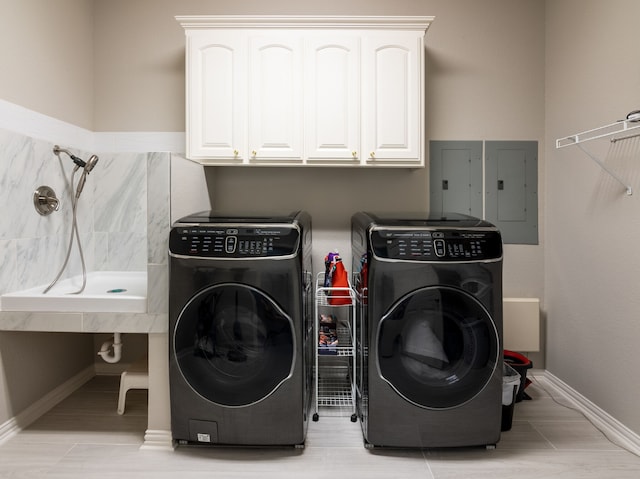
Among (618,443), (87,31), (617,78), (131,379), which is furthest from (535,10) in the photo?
(131,379)

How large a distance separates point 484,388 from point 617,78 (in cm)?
162

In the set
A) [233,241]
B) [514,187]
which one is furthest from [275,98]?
[514,187]

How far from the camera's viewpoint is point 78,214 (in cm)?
241

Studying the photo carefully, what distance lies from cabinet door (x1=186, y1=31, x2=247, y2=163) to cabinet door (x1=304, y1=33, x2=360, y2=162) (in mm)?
385

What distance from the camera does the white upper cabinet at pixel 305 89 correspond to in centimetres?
223

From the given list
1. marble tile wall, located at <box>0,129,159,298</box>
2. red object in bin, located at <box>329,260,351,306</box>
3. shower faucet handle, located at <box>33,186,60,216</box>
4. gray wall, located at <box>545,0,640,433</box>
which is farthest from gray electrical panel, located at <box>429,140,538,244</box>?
shower faucet handle, located at <box>33,186,60,216</box>

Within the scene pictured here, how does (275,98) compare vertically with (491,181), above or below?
above

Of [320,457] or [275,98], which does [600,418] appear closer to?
[320,457]

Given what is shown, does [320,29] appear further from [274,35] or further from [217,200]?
[217,200]

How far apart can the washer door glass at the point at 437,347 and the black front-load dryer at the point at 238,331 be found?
15.8 inches

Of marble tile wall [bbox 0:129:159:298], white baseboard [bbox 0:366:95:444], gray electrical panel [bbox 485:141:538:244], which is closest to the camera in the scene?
marble tile wall [bbox 0:129:159:298]

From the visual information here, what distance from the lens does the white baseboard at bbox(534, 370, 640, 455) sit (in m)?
1.82

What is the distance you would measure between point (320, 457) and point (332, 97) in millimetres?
1846

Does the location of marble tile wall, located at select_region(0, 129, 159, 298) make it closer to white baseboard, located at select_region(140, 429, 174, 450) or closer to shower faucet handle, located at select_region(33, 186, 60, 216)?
shower faucet handle, located at select_region(33, 186, 60, 216)
